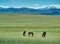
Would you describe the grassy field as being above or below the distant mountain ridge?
below

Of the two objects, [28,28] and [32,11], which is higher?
[32,11]

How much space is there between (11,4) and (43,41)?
0.60 m

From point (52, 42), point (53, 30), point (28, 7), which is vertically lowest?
point (52, 42)

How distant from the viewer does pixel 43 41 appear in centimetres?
199

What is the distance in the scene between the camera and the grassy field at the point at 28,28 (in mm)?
1985

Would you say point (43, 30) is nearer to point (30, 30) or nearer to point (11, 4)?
point (30, 30)

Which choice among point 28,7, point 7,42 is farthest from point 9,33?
point 28,7

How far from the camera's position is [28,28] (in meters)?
2.01

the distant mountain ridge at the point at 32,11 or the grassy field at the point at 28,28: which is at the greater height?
the distant mountain ridge at the point at 32,11

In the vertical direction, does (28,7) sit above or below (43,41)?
above

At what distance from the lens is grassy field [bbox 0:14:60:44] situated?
1985 millimetres

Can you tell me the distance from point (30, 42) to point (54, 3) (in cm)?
56

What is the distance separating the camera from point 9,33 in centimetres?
199

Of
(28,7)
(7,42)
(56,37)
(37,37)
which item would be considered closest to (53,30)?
(56,37)
